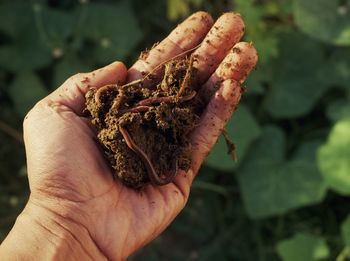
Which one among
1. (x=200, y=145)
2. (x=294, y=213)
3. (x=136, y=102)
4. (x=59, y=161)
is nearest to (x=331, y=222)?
(x=294, y=213)

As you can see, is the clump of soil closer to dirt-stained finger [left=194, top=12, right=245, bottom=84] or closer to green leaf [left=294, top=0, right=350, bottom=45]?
dirt-stained finger [left=194, top=12, right=245, bottom=84]

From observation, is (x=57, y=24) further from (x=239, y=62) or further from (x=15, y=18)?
(x=239, y=62)

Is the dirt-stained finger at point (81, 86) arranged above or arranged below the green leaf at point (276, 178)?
above

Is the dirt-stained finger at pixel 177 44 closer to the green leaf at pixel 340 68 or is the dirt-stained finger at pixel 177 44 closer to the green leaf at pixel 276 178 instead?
the green leaf at pixel 276 178

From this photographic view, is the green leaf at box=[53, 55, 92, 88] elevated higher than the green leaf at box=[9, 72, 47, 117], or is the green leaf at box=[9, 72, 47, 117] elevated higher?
the green leaf at box=[53, 55, 92, 88]

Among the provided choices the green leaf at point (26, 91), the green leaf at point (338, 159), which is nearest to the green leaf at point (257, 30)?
the green leaf at point (338, 159)

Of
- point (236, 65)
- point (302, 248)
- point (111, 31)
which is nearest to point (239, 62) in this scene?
point (236, 65)

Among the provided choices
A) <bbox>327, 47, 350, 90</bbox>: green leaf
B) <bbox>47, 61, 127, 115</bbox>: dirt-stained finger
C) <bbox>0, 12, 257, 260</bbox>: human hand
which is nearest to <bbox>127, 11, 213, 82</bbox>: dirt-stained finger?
<bbox>0, 12, 257, 260</bbox>: human hand

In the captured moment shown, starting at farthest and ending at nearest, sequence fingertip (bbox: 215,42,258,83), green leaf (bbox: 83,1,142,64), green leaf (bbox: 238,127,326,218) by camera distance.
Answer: green leaf (bbox: 83,1,142,64), green leaf (bbox: 238,127,326,218), fingertip (bbox: 215,42,258,83)
